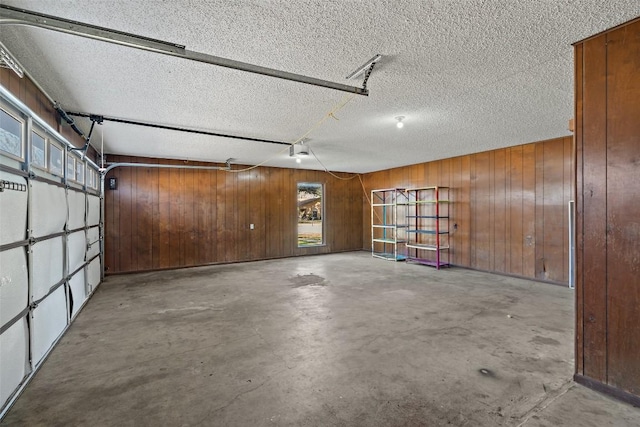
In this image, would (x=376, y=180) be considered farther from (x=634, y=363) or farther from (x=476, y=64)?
(x=634, y=363)

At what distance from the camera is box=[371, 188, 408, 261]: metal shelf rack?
7477 millimetres

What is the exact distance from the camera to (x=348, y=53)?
2195mm

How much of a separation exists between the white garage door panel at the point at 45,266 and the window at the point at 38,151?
2.14ft

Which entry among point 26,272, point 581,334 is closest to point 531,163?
point 581,334

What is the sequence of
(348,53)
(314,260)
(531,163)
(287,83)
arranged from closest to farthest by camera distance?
(348,53)
(287,83)
(531,163)
(314,260)

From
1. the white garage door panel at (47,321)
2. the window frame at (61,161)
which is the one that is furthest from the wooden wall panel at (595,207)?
the window frame at (61,161)

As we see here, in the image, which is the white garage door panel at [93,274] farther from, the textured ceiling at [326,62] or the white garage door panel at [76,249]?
the textured ceiling at [326,62]

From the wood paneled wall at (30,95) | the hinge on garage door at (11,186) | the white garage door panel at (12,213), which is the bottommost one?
the white garage door panel at (12,213)

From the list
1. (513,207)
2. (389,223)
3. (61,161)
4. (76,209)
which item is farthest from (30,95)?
(389,223)

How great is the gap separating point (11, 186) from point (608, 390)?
4056 mm

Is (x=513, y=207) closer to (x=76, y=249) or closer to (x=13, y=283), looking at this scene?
(x=13, y=283)

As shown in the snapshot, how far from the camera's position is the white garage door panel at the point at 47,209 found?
228 centimetres

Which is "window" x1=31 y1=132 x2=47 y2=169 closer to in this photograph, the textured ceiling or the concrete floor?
the textured ceiling

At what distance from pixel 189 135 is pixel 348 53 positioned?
10.4 feet
